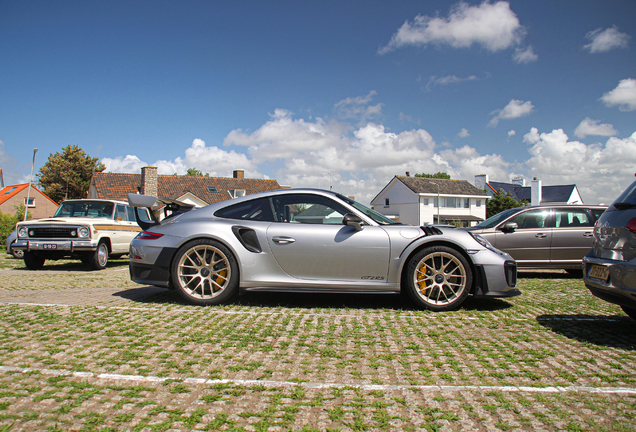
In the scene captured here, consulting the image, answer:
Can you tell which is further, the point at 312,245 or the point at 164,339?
the point at 312,245

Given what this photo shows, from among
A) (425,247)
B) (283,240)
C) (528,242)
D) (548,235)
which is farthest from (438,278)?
(548,235)

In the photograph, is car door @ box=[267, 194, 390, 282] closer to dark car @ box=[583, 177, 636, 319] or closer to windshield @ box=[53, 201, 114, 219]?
dark car @ box=[583, 177, 636, 319]

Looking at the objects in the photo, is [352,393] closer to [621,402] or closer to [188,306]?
[621,402]

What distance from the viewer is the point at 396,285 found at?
4.70m

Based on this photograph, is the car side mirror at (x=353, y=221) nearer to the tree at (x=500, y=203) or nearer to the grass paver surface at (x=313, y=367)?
the grass paver surface at (x=313, y=367)

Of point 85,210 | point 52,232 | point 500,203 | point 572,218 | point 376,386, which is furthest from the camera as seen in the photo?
point 500,203

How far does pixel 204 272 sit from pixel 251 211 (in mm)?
944

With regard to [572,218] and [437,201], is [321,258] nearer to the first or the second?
[572,218]

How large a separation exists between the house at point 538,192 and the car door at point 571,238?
66945 millimetres

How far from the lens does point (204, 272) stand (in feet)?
16.2

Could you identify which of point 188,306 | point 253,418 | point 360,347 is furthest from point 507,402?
point 188,306

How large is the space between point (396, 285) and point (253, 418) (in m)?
2.85

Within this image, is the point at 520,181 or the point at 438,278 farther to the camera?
the point at 520,181

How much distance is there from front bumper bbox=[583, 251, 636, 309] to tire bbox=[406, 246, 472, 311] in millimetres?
1270
